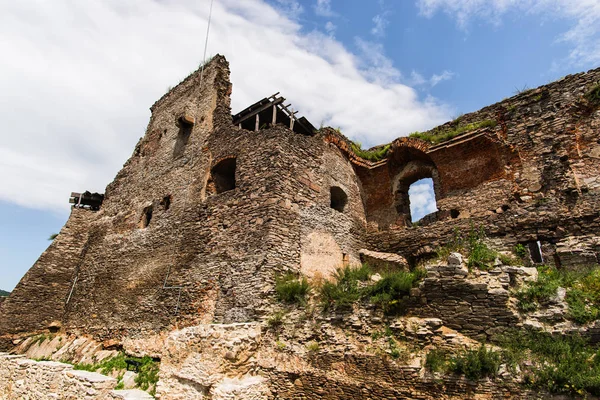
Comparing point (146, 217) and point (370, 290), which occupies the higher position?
point (146, 217)

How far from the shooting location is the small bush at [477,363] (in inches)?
227

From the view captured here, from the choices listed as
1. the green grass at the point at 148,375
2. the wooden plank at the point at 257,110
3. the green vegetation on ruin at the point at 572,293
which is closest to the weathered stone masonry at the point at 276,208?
the wooden plank at the point at 257,110

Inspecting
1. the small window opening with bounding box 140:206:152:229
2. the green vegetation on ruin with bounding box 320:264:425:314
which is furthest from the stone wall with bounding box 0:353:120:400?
the small window opening with bounding box 140:206:152:229

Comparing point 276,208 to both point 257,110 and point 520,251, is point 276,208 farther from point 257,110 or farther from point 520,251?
point 520,251

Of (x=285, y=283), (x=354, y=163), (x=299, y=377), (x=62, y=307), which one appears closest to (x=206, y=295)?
(x=285, y=283)

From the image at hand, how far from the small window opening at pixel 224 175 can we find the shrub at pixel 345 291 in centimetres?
593

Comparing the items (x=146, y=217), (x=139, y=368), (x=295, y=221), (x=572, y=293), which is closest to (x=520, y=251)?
(x=572, y=293)

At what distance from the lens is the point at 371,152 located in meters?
15.0

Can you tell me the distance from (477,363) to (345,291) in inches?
122

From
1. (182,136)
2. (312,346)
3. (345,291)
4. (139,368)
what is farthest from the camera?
(182,136)

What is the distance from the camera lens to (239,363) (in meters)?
7.83

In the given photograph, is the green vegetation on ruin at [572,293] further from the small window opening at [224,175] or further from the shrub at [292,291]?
the small window opening at [224,175]

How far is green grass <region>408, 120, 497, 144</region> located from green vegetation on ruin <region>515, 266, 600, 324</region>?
6.38 m

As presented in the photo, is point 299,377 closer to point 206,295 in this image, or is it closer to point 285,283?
point 285,283
